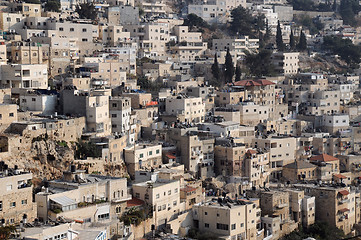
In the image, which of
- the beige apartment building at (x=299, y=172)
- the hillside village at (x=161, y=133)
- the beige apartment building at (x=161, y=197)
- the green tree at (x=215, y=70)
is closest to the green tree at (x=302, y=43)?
the hillside village at (x=161, y=133)

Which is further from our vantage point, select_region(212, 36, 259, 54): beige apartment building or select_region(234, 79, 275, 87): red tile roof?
select_region(212, 36, 259, 54): beige apartment building

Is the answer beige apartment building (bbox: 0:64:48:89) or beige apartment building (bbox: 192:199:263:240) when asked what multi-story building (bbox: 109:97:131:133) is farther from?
beige apartment building (bbox: 192:199:263:240)

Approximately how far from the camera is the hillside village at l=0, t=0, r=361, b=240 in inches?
1307

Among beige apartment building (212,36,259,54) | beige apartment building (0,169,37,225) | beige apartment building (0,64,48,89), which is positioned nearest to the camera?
beige apartment building (0,169,37,225)

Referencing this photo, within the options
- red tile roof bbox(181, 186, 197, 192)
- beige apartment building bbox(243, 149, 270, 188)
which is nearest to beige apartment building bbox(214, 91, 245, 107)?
beige apartment building bbox(243, 149, 270, 188)

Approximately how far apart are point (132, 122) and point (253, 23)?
39434 millimetres

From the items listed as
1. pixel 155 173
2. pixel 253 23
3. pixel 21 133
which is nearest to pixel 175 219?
pixel 155 173

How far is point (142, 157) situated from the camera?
39469 mm

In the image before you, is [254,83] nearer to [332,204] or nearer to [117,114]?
[332,204]

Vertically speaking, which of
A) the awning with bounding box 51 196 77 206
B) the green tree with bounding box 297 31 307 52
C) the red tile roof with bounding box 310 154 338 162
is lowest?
the red tile roof with bounding box 310 154 338 162

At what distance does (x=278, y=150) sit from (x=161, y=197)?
14.1 meters

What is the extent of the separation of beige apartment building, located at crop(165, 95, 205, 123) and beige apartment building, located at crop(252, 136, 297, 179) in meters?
4.22

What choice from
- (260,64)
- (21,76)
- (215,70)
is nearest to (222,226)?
(21,76)

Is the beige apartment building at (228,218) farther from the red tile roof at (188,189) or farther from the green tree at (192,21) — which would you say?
the green tree at (192,21)
